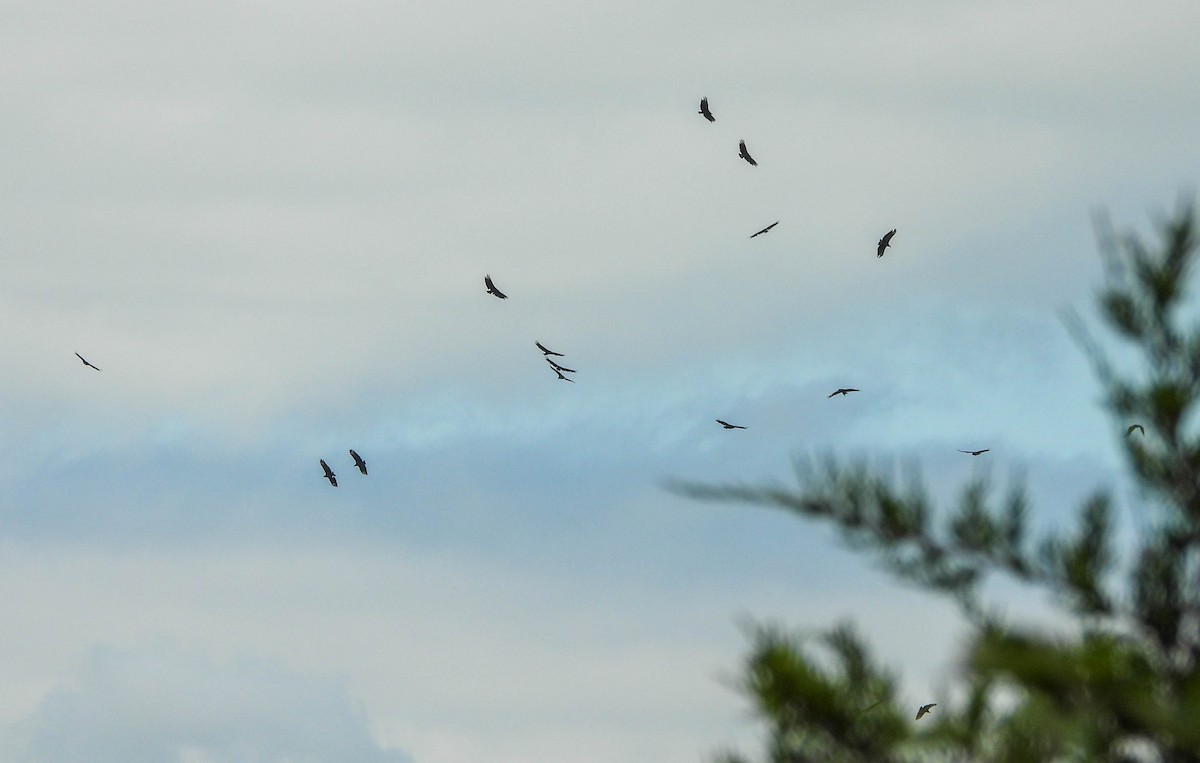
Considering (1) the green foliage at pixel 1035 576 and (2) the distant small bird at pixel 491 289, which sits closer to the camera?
(1) the green foliage at pixel 1035 576

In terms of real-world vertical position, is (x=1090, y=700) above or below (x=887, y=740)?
above

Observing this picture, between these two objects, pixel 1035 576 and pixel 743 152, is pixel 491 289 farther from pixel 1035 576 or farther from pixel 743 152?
pixel 1035 576

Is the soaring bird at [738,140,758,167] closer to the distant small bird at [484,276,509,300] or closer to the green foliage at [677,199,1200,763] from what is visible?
the distant small bird at [484,276,509,300]

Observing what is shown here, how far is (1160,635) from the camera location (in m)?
15.3

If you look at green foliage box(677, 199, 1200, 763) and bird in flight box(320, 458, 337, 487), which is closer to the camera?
green foliage box(677, 199, 1200, 763)

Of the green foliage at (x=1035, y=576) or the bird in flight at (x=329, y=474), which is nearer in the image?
the green foliage at (x=1035, y=576)

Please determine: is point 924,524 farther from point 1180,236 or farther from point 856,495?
point 1180,236

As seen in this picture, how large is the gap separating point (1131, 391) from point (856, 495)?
311 centimetres

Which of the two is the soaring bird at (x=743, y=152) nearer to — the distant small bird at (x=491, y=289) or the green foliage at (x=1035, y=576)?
the distant small bird at (x=491, y=289)

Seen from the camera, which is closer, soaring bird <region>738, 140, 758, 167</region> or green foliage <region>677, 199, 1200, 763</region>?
green foliage <region>677, 199, 1200, 763</region>

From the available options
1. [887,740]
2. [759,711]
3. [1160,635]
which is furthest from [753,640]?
[1160,635]

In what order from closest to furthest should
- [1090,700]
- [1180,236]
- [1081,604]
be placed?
[1090,700] < [1081,604] < [1180,236]

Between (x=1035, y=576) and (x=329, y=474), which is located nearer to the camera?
(x=1035, y=576)

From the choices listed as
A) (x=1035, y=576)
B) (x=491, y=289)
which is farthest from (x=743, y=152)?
(x=1035, y=576)
